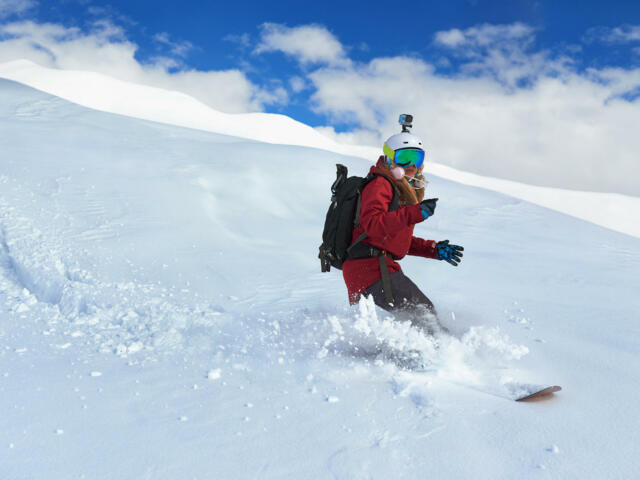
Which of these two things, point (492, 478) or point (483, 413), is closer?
point (492, 478)

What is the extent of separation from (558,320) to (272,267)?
282cm

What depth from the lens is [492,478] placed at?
178 centimetres

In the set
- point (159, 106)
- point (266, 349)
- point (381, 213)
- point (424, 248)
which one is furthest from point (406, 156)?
point (159, 106)

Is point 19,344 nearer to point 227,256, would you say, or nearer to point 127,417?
point 127,417

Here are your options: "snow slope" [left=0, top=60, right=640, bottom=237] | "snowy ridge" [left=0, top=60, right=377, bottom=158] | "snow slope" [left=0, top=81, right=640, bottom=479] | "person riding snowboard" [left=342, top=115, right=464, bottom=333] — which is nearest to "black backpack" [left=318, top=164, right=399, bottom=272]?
"person riding snowboard" [left=342, top=115, right=464, bottom=333]

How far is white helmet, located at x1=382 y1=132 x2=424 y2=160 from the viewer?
3102 mm

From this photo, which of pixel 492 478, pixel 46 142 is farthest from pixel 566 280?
pixel 46 142

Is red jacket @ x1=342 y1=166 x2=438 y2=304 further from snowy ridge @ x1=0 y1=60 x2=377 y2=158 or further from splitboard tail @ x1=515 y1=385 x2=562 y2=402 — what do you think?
snowy ridge @ x1=0 y1=60 x2=377 y2=158

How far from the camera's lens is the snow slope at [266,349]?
1.96 meters

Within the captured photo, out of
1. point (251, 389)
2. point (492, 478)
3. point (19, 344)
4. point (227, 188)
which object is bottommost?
point (19, 344)

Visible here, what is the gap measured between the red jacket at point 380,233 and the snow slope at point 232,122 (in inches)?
489

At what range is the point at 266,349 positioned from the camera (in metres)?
3.13

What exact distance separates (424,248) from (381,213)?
0.64 metres

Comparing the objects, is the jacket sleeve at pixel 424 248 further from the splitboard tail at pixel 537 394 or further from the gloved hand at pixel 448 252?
the splitboard tail at pixel 537 394
